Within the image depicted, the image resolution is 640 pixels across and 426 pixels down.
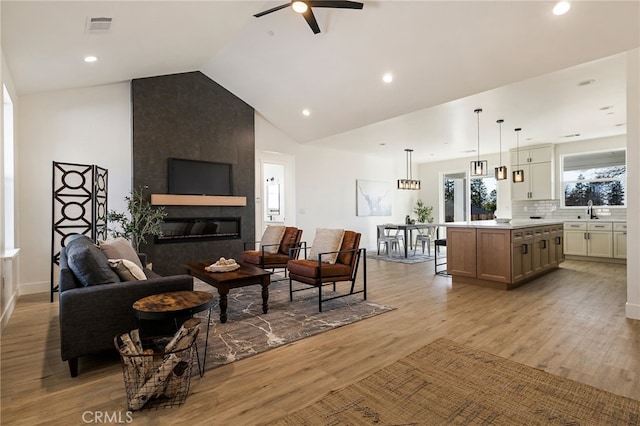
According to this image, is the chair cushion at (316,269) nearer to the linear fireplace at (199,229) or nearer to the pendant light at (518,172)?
the linear fireplace at (199,229)

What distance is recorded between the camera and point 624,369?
230 centimetres

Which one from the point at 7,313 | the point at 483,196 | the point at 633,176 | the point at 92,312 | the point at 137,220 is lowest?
the point at 7,313

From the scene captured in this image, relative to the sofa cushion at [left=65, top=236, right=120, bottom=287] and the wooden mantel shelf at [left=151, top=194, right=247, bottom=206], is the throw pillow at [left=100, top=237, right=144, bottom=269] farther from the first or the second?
the wooden mantel shelf at [left=151, top=194, right=247, bottom=206]

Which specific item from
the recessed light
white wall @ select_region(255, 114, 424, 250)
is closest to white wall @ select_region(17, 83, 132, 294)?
white wall @ select_region(255, 114, 424, 250)

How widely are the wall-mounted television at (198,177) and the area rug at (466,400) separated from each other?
478 centimetres

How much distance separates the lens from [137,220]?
4.97m

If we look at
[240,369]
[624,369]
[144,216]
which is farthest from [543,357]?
[144,216]

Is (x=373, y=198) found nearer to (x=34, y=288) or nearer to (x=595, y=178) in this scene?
(x=595, y=178)

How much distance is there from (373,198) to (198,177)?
208 inches

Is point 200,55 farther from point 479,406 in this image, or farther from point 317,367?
point 479,406

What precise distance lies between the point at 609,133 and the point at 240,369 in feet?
27.9

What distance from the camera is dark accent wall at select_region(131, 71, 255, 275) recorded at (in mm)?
5438

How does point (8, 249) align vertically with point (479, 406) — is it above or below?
above

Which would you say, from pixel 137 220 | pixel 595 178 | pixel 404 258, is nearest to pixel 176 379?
pixel 137 220
